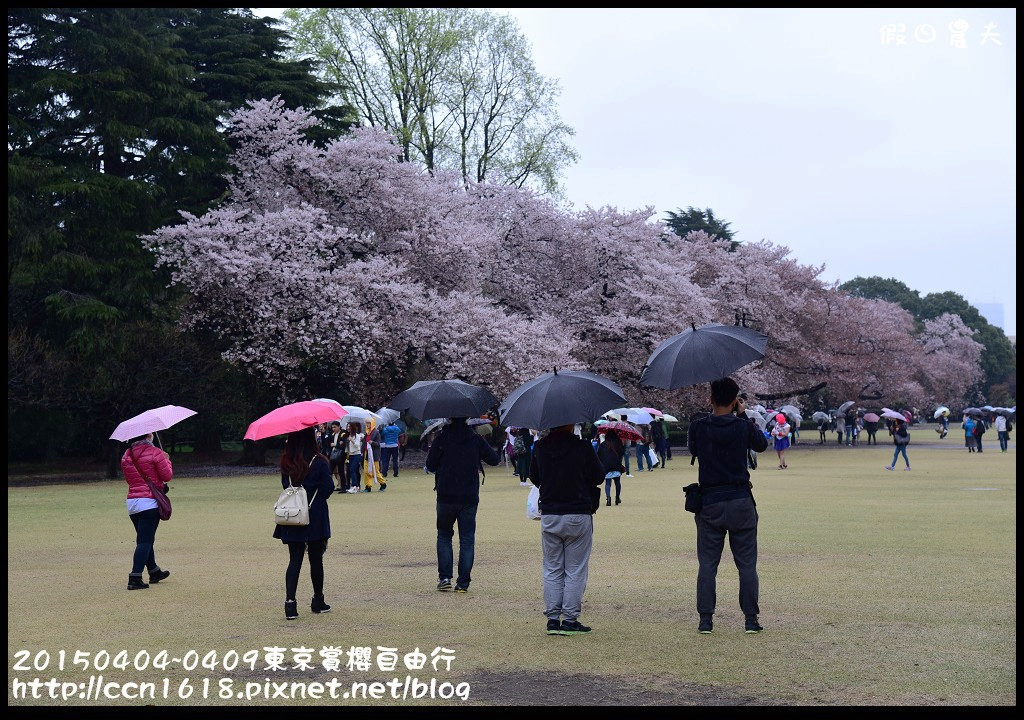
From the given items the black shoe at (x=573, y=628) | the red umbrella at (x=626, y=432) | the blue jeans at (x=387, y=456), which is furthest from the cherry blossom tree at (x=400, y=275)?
the black shoe at (x=573, y=628)

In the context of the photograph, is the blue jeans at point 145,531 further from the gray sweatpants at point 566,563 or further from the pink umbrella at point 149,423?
the gray sweatpants at point 566,563

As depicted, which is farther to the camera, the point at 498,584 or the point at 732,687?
the point at 498,584

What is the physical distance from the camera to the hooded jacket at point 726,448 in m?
8.01

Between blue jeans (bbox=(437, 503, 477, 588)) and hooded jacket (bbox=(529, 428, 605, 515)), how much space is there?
6.60 ft

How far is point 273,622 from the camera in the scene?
8.67 m

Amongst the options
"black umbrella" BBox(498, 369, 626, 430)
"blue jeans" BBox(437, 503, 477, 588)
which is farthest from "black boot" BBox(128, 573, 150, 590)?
"black umbrella" BBox(498, 369, 626, 430)

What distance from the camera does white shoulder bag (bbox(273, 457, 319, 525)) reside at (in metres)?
8.92

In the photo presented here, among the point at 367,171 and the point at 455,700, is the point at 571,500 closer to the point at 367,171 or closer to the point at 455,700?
the point at 455,700

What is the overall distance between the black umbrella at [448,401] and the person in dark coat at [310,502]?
1.13 metres

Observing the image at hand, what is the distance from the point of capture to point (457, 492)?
10094 millimetres

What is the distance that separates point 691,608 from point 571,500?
67.8 inches

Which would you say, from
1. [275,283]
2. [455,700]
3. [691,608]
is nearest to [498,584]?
[691,608]

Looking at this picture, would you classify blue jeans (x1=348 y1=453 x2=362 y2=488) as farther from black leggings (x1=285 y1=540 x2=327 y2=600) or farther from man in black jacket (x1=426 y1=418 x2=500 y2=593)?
black leggings (x1=285 y1=540 x2=327 y2=600)

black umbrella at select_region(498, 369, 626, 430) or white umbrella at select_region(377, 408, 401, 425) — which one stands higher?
black umbrella at select_region(498, 369, 626, 430)
